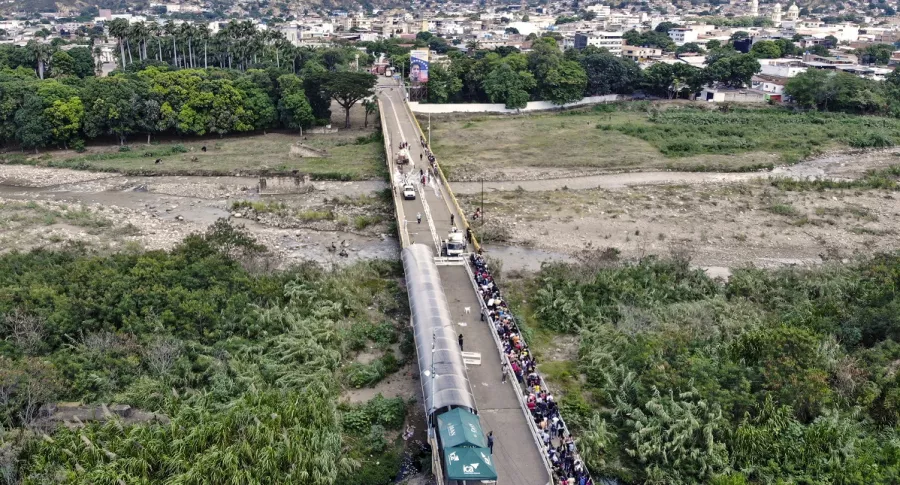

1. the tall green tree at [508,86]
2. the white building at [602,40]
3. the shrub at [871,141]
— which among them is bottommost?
the shrub at [871,141]

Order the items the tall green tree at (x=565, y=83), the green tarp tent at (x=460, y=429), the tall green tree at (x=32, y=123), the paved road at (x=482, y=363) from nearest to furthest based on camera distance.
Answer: the green tarp tent at (x=460, y=429) → the paved road at (x=482, y=363) → the tall green tree at (x=32, y=123) → the tall green tree at (x=565, y=83)

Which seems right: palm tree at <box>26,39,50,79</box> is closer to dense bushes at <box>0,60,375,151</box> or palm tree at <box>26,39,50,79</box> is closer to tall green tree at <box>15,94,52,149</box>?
dense bushes at <box>0,60,375,151</box>

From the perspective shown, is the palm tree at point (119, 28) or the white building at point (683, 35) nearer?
the palm tree at point (119, 28)

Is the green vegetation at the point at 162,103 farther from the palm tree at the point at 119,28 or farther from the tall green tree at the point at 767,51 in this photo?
the tall green tree at the point at 767,51

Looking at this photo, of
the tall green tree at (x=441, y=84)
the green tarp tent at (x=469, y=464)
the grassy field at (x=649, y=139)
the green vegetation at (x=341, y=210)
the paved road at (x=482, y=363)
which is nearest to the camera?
the green tarp tent at (x=469, y=464)

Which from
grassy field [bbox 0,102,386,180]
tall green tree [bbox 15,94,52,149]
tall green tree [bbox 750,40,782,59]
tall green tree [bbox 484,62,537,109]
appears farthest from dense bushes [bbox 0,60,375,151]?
tall green tree [bbox 750,40,782,59]

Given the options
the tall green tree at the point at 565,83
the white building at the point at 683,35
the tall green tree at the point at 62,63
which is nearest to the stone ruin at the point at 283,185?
the tall green tree at the point at 62,63

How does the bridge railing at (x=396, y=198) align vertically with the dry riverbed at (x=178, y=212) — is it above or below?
above

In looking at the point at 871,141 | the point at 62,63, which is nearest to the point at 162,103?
the point at 62,63

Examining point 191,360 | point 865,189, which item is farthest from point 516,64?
point 191,360
